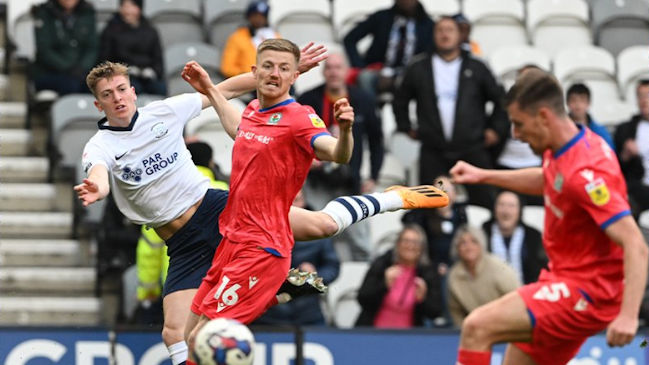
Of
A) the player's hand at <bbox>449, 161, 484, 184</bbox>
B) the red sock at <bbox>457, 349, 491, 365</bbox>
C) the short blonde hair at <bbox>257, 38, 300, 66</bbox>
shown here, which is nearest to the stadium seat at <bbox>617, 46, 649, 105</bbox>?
the short blonde hair at <bbox>257, 38, 300, 66</bbox>

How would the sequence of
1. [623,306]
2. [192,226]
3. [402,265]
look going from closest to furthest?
[623,306] < [192,226] < [402,265]

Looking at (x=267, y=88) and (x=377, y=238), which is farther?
(x=377, y=238)

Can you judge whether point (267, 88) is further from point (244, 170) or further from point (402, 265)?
point (402, 265)

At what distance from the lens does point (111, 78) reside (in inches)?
362

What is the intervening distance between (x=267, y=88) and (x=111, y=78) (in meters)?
1.12

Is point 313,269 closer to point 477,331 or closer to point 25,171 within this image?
point 25,171

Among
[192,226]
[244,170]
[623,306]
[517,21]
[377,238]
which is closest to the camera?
[623,306]

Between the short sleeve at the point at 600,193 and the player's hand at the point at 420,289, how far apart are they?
480 cm

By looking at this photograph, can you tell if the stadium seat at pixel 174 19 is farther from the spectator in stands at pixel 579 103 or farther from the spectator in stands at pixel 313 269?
the spectator in stands at pixel 579 103

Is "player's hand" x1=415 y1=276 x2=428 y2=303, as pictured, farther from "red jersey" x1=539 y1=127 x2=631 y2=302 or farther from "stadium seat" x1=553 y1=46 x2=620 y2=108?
"red jersey" x1=539 y1=127 x2=631 y2=302

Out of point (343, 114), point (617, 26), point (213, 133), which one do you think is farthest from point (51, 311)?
point (617, 26)

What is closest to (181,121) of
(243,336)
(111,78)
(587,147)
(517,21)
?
(111,78)

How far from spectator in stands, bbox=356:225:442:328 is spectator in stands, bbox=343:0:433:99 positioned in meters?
3.01

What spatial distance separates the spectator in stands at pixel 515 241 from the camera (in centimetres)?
1259
